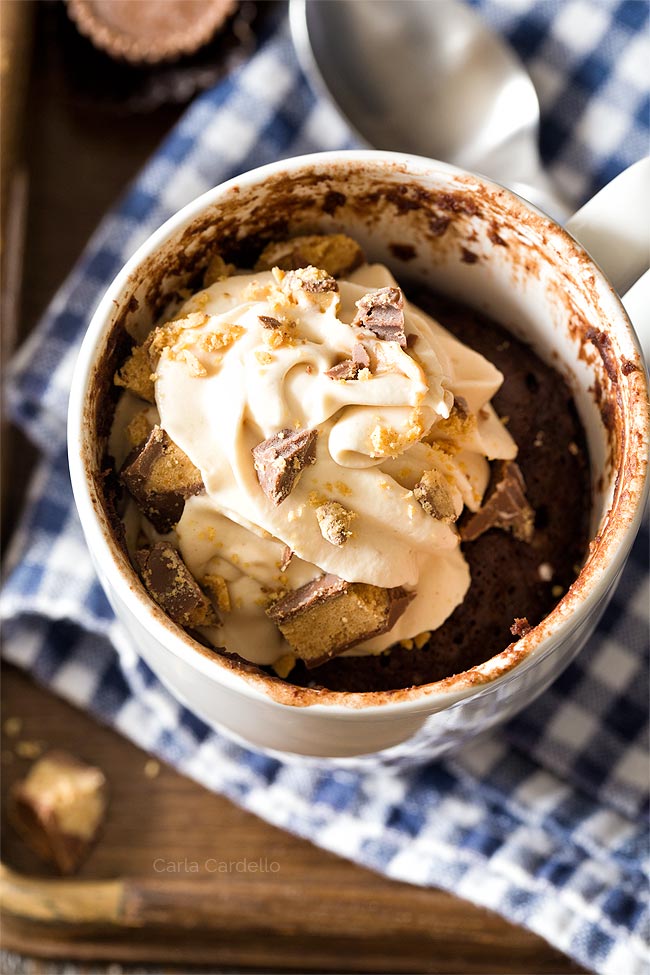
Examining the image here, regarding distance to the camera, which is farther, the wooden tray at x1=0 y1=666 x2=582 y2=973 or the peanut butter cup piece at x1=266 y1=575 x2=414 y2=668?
the wooden tray at x1=0 y1=666 x2=582 y2=973

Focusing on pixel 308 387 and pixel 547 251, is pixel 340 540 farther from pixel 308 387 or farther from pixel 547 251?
pixel 547 251

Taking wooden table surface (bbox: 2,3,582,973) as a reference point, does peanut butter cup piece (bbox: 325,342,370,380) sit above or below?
above

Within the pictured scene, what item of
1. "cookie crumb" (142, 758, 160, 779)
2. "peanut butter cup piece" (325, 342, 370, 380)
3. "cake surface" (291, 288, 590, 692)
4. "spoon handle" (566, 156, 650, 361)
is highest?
"spoon handle" (566, 156, 650, 361)

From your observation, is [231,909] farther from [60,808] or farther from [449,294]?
[449,294]

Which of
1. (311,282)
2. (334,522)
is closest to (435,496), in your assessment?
(334,522)

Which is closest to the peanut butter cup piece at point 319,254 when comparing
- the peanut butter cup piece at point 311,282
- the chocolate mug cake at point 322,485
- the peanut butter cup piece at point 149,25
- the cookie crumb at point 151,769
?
the chocolate mug cake at point 322,485

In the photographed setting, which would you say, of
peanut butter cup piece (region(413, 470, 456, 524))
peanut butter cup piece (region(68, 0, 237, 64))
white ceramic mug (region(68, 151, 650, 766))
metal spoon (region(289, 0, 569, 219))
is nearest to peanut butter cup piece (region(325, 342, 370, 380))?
peanut butter cup piece (region(413, 470, 456, 524))

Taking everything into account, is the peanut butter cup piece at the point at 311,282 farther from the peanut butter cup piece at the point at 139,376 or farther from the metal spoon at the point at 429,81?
the metal spoon at the point at 429,81

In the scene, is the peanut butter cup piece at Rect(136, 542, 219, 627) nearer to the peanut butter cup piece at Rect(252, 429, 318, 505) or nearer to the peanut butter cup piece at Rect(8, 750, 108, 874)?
the peanut butter cup piece at Rect(252, 429, 318, 505)
